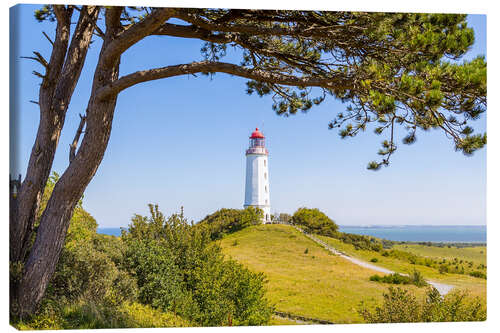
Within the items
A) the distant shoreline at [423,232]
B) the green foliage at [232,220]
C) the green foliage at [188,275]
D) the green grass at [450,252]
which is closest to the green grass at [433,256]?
the green grass at [450,252]

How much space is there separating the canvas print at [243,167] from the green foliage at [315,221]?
4 centimetres

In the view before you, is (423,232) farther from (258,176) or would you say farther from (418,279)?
(258,176)

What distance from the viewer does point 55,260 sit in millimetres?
3877

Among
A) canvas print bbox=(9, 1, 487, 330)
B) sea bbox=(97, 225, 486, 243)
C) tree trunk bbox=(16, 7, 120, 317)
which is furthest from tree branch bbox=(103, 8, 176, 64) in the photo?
sea bbox=(97, 225, 486, 243)

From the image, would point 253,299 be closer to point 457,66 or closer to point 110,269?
point 110,269

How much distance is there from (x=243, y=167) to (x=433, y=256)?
3378 mm

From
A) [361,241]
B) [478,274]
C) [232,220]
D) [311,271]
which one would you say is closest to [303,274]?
[311,271]

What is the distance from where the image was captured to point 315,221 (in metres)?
7.62

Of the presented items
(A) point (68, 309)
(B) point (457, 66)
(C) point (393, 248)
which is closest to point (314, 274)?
(C) point (393, 248)

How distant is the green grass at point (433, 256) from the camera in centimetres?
641

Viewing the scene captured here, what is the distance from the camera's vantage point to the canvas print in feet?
12.5

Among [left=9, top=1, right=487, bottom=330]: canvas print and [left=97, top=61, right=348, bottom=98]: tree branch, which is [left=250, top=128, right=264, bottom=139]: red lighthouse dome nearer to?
[left=9, top=1, right=487, bottom=330]: canvas print

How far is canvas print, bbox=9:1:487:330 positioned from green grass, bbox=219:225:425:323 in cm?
4
